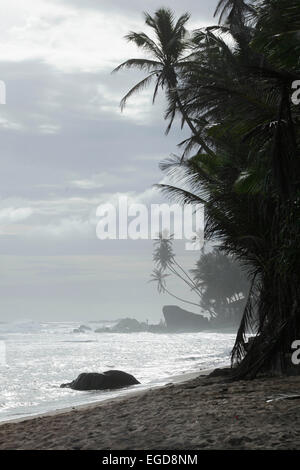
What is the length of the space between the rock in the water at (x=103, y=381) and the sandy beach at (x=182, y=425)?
896 cm

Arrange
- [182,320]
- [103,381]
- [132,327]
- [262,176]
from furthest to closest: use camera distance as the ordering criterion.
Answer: [132,327]
[182,320]
[103,381]
[262,176]

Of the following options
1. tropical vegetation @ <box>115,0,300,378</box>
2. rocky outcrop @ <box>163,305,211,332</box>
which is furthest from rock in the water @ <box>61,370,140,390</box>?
rocky outcrop @ <box>163,305,211,332</box>

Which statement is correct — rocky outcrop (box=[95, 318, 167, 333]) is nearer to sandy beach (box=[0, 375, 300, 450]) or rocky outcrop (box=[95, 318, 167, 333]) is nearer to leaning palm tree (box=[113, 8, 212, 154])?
leaning palm tree (box=[113, 8, 212, 154])

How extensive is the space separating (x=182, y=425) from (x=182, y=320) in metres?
91.5

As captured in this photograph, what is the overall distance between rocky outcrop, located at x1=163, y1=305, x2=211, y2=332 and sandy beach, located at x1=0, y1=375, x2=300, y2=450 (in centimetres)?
8339

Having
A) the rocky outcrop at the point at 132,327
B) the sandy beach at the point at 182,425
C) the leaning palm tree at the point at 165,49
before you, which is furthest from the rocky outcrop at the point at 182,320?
the sandy beach at the point at 182,425

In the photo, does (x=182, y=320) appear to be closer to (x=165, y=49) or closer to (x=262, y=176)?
(x=165, y=49)

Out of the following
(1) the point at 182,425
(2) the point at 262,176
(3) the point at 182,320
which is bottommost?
(1) the point at 182,425

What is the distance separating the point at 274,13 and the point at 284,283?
567cm

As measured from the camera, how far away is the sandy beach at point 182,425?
6.72m

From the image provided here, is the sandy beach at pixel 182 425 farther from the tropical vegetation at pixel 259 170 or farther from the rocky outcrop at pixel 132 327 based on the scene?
the rocky outcrop at pixel 132 327

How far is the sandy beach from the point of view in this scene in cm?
672

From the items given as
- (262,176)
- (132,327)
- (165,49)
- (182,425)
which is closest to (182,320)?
(132,327)

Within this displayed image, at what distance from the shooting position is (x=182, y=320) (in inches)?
3871
